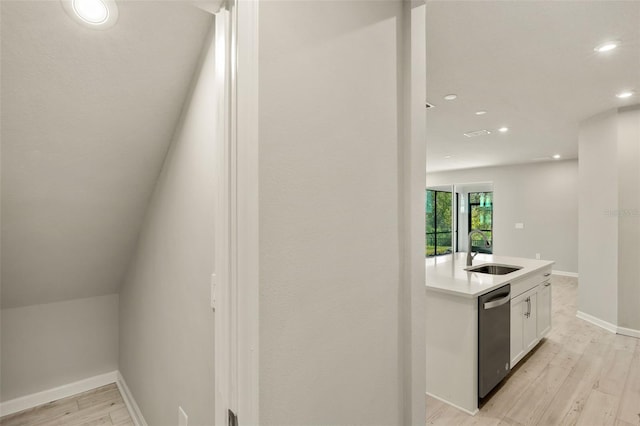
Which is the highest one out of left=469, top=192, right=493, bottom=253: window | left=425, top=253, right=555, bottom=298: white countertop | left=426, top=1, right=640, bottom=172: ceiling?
left=426, top=1, right=640, bottom=172: ceiling

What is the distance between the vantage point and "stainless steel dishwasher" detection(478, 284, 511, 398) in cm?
221

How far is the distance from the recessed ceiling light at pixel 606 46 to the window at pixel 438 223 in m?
7.04

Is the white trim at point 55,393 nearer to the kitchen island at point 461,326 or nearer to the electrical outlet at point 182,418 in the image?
the electrical outlet at point 182,418

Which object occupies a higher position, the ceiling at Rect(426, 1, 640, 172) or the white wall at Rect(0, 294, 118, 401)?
the ceiling at Rect(426, 1, 640, 172)

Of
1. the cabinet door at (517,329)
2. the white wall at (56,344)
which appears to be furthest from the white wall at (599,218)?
the white wall at (56,344)

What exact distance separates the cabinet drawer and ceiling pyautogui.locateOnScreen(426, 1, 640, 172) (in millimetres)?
1813

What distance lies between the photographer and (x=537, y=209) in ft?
24.2

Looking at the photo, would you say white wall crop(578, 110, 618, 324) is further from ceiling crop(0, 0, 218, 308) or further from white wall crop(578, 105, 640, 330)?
ceiling crop(0, 0, 218, 308)

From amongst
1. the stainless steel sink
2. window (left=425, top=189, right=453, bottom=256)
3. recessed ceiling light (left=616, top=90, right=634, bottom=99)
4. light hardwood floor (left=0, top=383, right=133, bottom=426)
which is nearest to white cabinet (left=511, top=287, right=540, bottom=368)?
the stainless steel sink

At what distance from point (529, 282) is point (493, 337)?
94cm

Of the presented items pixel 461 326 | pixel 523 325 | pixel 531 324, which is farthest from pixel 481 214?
pixel 461 326

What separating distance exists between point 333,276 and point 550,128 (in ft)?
16.4

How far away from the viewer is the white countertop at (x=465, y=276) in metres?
2.25

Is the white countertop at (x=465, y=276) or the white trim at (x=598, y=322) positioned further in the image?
the white trim at (x=598, y=322)
